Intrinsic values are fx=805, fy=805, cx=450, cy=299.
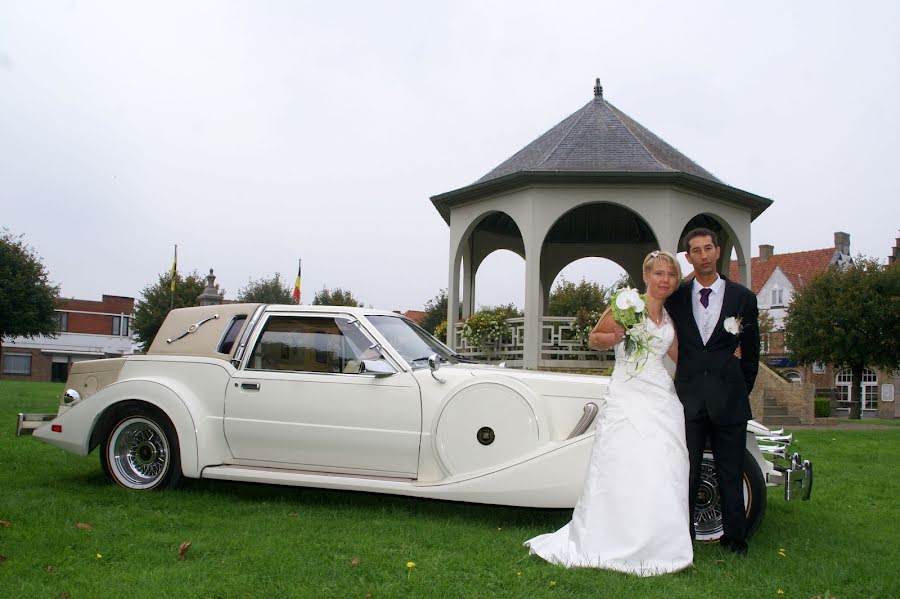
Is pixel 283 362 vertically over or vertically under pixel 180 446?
over

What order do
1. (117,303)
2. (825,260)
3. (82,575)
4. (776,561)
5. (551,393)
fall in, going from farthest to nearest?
(117,303) → (825,260) → (551,393) → (776,561) → (82,575)

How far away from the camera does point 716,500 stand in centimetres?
535

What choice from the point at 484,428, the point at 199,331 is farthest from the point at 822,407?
the point at 199,331

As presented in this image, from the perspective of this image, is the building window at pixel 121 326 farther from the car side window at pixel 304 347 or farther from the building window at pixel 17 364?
the car side window at pixel 304 347

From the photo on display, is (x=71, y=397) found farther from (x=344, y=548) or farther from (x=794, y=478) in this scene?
(x=794, y=478)

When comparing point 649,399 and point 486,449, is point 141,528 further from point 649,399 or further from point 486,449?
point 649,399

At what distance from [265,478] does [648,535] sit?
2.99 meters

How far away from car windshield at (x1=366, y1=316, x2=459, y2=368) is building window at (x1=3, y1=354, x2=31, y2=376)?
69104 mm

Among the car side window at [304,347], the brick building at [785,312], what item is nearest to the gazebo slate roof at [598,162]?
the car side window at [304,347]

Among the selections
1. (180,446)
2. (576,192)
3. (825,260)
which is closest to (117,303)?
(825,260)

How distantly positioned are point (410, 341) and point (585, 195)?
850 cm

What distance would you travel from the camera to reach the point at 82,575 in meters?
4.24

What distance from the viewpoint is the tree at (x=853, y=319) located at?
108 feet

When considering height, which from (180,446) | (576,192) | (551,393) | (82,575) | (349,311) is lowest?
A: (82,575)
